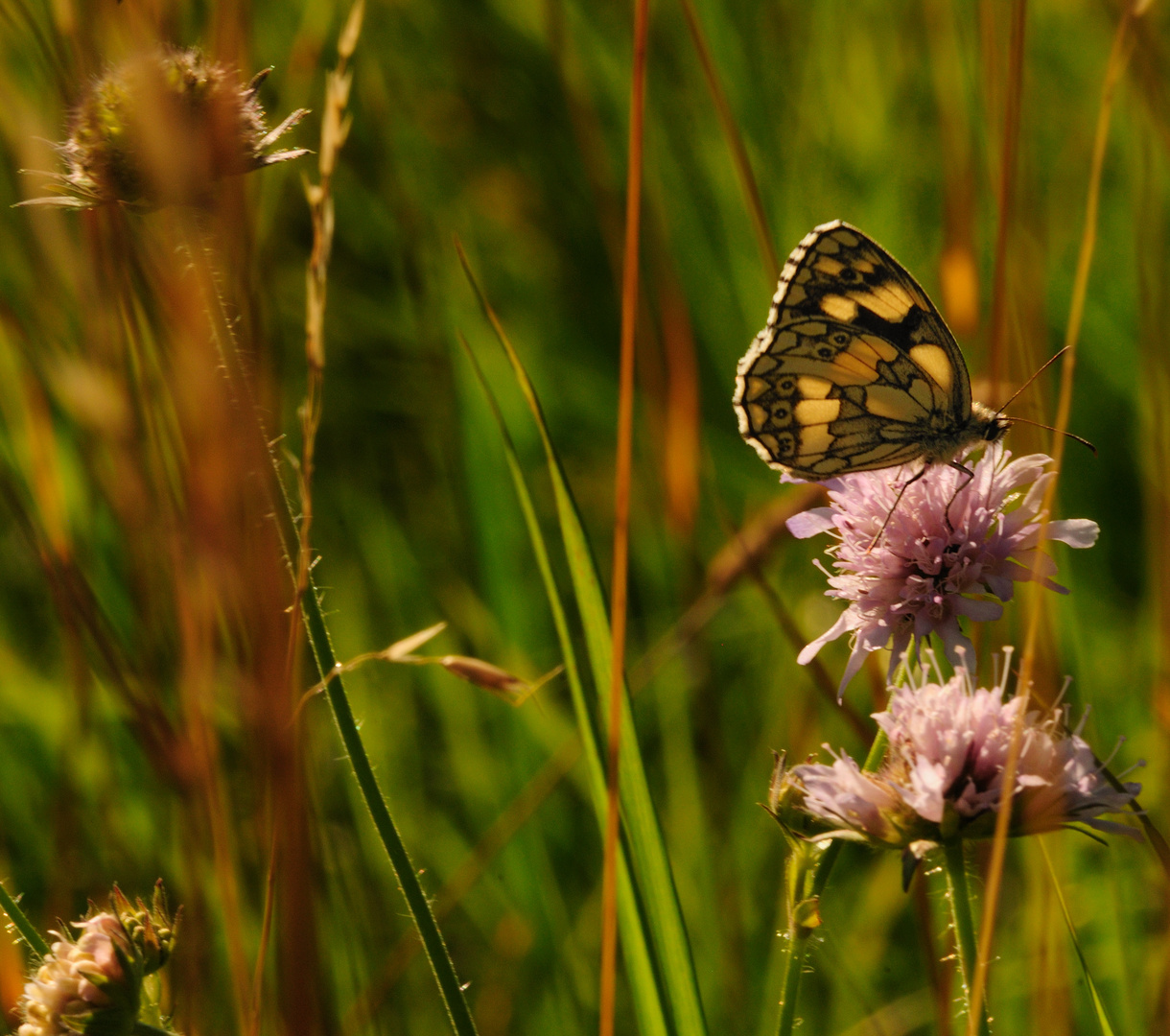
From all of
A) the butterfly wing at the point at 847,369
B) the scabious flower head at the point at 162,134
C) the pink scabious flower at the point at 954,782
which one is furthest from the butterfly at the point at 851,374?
the scabious flower head at the point at 162,134

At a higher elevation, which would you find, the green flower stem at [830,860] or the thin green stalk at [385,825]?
the thin green stalk at [385,825]

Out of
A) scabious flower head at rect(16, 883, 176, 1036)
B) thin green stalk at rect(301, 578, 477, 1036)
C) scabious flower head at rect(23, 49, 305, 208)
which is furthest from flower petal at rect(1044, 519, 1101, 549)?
scabious flower head at rect(16, 883, 176, 1036)

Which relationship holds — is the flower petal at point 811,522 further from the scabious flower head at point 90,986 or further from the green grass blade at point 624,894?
the scabious flower head at point 90,986

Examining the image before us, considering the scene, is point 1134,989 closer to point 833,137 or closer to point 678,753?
point 678,753

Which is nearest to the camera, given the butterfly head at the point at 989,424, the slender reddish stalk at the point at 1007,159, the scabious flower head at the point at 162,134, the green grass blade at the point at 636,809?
the scabious flower head at the point at 162,134

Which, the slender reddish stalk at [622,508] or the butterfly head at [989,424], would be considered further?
the butterfly head at [989,424]

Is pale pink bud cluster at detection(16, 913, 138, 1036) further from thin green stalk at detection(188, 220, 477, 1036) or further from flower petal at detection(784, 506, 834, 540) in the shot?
flower petal at detection(784, 506, 834, 540)
